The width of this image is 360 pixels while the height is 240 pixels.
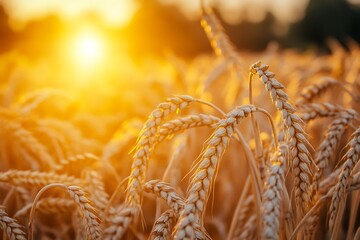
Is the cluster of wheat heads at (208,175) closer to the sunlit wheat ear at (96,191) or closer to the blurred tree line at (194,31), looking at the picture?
the sunlit wheat ear at (96,191)

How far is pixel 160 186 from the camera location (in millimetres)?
1166

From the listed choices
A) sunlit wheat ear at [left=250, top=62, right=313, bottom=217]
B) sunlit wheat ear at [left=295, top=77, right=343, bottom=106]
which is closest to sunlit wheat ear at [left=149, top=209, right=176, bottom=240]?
sunlit wheat ear at [left=250, top=62, right=313, bottom=217]

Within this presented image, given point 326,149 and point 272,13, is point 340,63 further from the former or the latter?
point 272,13

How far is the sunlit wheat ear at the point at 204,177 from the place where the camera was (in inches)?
36.8

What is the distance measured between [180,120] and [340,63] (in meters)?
2.57

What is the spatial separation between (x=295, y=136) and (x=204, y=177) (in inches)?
11.5

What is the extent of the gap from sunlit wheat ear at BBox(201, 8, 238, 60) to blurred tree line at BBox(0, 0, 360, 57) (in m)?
20.5

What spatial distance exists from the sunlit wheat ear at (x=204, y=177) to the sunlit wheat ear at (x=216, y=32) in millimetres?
975

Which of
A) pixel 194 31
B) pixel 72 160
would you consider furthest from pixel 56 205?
pixel 194 31

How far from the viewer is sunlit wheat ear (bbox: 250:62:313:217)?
1046 mm

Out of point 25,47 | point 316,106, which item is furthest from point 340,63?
point 25,47

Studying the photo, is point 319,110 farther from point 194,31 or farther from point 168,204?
point 194,31

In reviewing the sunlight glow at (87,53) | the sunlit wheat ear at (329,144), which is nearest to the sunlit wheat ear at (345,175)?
the sunlit wheat ear at (329,144)

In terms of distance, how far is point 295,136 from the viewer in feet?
3.47
